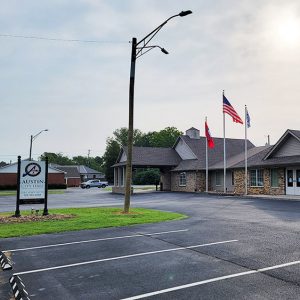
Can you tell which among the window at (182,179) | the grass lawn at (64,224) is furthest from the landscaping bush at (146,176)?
the grass lawn at (64,224)

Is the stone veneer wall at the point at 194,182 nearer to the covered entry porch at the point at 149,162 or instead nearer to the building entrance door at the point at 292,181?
the covered entry porch at the point at 149,162

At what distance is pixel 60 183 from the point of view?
7006 cm

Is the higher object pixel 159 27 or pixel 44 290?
pixel 159 27

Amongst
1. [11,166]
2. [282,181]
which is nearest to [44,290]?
[282,181]

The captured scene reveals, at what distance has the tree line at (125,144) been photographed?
7872cm

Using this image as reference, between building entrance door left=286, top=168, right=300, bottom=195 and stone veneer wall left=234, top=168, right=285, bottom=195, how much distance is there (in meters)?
0.47

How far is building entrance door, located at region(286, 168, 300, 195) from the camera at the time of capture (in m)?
30.6

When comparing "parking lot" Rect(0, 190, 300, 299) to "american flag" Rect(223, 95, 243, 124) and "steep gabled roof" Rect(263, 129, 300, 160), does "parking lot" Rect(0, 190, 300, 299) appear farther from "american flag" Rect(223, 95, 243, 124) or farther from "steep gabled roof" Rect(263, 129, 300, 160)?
"american flag" Rect(223, 95, 243, 124)

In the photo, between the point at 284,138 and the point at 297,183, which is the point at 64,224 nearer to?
the point at 297,183

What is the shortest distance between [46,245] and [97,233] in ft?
7.60

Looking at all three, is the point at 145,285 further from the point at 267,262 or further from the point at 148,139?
the point at 148,139

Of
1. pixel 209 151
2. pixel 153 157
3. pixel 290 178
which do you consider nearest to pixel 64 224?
pixel 290 178

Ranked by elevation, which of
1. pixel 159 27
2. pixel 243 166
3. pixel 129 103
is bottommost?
pixel 243 166

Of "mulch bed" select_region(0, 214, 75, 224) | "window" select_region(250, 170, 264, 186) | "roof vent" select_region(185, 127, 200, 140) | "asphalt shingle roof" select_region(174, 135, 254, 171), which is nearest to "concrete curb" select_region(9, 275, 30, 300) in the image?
"mulch bed" select_region(0, 214, 75, 224)
